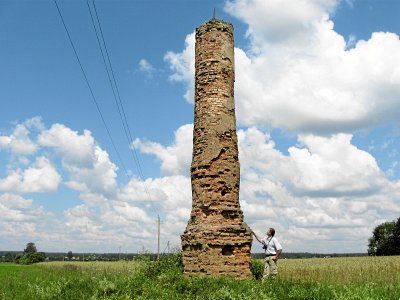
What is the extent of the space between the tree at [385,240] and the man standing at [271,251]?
1905 inches

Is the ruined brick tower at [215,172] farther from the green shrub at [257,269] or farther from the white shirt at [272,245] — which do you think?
the green shrub at [257,269]

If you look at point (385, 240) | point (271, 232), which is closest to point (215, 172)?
point (271, 232)

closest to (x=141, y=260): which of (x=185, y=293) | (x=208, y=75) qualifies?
(x=185, y=293)

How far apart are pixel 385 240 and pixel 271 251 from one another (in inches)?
1991

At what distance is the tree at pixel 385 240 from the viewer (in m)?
56.1

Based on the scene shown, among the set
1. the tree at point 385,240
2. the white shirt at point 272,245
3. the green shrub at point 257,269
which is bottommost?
the green shrub at point 257,269

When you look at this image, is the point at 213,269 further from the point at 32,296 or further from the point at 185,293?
the point at 32,296

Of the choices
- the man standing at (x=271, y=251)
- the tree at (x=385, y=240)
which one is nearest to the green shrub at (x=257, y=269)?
the man standing at (x=271, y=251)

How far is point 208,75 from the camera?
14555 mm

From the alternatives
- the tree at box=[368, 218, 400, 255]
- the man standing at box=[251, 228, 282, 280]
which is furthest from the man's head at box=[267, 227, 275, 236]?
the tree at box=[368, 218, 400, 255]

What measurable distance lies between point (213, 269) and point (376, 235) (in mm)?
52763

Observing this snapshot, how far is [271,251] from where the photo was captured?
43.9 ft

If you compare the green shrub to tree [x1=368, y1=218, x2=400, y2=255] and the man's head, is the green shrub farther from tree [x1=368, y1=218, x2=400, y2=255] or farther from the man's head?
tree [x1=368, y1=218, x2=400, y2=255]

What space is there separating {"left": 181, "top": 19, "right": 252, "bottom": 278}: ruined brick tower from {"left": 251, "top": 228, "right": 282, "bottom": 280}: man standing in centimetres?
57
